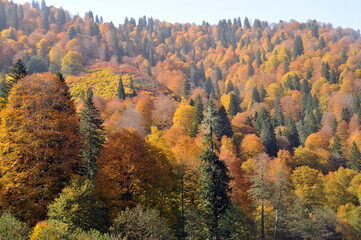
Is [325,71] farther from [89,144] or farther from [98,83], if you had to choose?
[89,144]

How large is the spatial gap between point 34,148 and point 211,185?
54.2ft

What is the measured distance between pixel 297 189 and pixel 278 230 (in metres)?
16.5

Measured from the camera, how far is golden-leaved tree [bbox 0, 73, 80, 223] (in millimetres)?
24750

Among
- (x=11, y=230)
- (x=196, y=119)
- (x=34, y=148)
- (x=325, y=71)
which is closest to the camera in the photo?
(x=11, y=230)

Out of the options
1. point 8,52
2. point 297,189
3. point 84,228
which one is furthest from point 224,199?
point 8,52

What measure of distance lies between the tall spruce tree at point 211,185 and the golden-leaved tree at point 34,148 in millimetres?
12562

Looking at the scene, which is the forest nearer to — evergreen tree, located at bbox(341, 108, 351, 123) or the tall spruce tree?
the tall spruce tree

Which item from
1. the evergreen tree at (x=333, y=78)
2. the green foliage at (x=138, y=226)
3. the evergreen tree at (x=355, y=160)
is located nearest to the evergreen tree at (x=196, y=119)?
the evergreen tree at (x=355, y=160)

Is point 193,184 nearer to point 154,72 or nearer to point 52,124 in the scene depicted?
point 52,124

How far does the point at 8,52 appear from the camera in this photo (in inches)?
4951

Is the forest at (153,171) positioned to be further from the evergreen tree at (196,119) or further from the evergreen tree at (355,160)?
the evergreen tree at (355,160)

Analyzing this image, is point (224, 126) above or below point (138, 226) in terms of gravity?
below

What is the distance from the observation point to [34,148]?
25750 millimetres

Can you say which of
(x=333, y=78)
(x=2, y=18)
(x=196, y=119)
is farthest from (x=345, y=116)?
(x=2, y=18)
